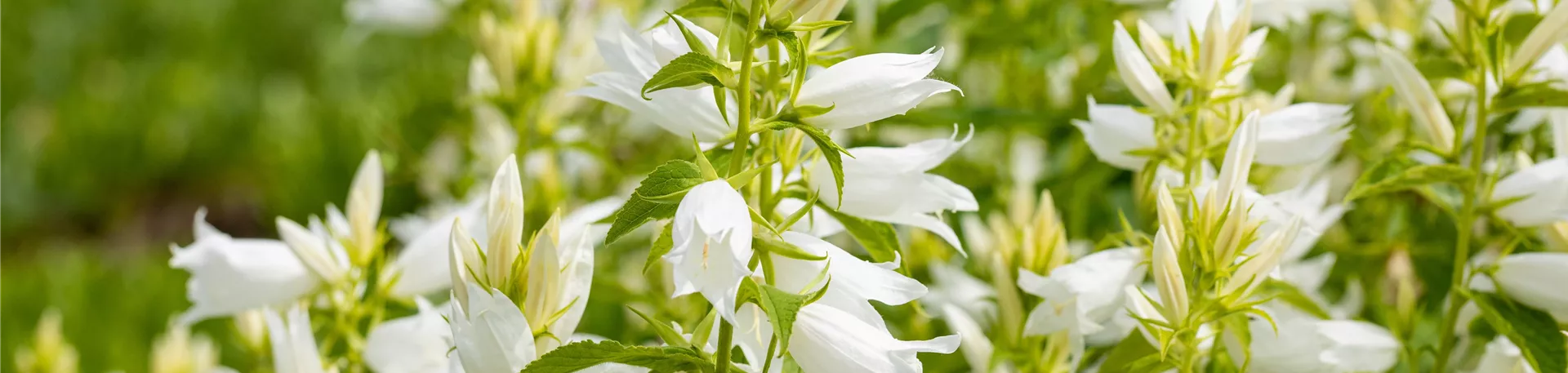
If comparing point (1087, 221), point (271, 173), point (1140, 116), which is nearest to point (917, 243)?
point (1087, 221)

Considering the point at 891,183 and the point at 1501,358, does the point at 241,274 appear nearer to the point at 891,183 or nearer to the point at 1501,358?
the point at 891,183

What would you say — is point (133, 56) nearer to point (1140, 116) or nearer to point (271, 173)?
point (271, 173)

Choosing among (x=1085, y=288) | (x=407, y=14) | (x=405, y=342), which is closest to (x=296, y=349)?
(x=405, y=342)

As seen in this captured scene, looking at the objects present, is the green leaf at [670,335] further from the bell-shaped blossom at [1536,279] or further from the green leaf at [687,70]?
the bell-shaped blossom at [1536,279]

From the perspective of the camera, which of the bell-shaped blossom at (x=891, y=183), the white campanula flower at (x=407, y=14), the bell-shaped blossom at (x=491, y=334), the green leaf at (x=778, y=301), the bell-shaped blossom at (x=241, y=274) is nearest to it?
the green leaf at (x=778, y=301)

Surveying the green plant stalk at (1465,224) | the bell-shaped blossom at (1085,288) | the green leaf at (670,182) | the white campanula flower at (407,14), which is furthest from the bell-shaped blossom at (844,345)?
the white campanula flower at (407,14)

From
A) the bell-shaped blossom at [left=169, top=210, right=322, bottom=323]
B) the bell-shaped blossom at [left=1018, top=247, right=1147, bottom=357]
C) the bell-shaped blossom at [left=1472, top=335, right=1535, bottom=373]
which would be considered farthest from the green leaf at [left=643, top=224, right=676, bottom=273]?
the bell-shaped blossom at [left=1472, top=335, right=1535, bottom=373]
